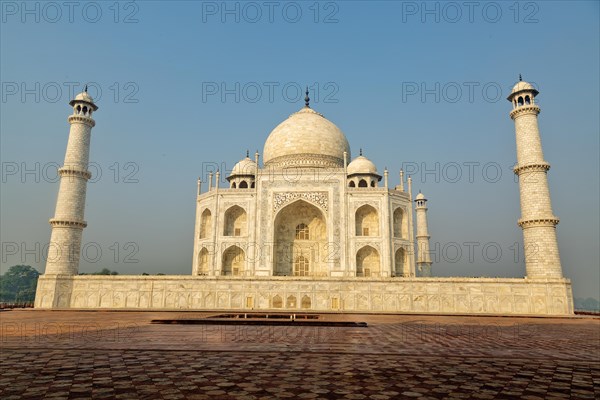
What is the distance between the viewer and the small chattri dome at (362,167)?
94.9ft

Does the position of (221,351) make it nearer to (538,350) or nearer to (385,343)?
(385,343)

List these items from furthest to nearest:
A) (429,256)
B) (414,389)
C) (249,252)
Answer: (429,256)
(249,252)
(414,389)

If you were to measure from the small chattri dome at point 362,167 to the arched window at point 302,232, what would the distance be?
5.24m

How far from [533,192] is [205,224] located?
66.3 ft

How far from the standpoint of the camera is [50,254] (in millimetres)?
22234

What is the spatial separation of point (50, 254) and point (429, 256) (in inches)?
1096

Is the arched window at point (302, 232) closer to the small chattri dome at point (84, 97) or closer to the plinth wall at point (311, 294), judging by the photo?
the plinth wall at point (311, 294)

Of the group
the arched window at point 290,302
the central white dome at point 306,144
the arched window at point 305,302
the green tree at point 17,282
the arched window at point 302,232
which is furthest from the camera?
the green tree at point 17,282

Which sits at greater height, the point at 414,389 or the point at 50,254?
the point at 50,254

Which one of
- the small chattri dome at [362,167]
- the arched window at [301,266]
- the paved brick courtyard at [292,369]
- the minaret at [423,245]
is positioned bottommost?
the paved brick courtyard at [292,369]

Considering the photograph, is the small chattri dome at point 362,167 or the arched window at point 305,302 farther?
the small chattri dome at point 362,167

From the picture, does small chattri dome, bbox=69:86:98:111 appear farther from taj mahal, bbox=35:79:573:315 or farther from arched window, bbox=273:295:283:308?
arched window, bbox=273:295:283:308

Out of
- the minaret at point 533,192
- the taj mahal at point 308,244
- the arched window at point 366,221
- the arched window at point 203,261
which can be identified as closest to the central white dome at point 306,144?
the taj mahal at point 308,244

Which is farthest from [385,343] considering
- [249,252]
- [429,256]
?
[429,256]
